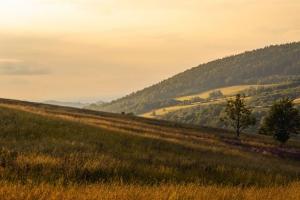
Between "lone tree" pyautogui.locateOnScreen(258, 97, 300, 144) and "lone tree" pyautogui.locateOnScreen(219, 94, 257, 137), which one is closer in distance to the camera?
"lone tree" pyautogui.locateOnScreen(258, 97, 300, 144)

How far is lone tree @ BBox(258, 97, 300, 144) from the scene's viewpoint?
45812 millimetres

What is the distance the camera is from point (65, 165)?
31.6ft

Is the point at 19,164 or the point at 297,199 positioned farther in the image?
the point at 19,164

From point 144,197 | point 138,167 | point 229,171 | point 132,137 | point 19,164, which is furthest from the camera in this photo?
point 132,137

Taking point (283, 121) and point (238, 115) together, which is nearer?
point (283, 121)

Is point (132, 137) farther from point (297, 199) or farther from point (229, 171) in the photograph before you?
point (297, 199)

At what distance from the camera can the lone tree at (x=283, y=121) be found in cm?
4581

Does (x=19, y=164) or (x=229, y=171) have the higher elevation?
(x=19, y=164)

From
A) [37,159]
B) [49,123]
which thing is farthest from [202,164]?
Answer: [49,123]

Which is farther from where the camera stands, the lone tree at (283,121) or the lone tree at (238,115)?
the lone tree at (238,115)

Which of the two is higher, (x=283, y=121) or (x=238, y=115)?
(x=238, y=115)

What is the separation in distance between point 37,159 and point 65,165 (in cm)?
110

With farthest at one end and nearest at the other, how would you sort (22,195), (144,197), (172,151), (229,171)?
(172,151) < (229,171) < (144,197) < (22,195)

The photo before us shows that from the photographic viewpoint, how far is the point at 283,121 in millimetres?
46375
